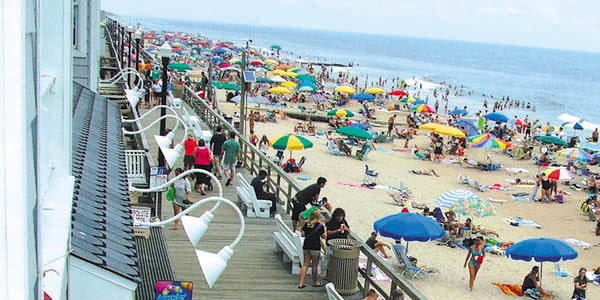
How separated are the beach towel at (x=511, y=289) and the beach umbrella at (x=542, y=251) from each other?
4.33 feet

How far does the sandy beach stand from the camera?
1723cm

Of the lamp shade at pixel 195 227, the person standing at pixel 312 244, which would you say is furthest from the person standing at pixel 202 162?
the lamp shade at pixel 195 227

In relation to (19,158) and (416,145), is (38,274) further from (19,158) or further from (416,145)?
(416,145)

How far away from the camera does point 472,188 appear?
29516mm

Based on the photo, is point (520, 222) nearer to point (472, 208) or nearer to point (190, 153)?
point (472, 208)

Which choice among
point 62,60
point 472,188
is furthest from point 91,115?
point 472,188

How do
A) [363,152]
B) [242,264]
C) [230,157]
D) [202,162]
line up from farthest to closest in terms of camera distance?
[363,152] < [230,157] < [202,162] < [242,264]

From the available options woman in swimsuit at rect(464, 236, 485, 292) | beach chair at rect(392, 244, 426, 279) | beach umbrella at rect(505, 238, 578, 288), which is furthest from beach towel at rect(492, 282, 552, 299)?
beach chair at rect(392, 244, 426, 279)

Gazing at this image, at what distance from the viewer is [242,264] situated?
1042 centimetres

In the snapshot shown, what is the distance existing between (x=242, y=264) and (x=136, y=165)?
161 inches

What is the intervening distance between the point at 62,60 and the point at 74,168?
151 centimetres

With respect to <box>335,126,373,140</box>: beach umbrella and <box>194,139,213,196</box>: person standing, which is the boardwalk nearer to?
<box>194,139,213,196</box>: person standing

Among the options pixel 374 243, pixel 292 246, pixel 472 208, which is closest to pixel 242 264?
pixel 292 246

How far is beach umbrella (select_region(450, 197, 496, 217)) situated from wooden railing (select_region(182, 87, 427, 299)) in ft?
13.3
